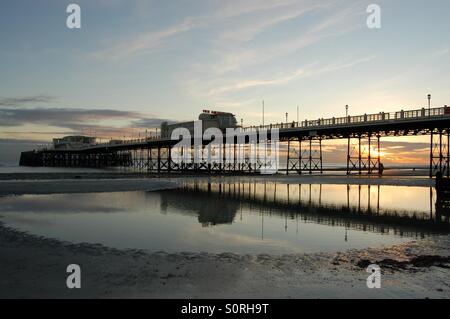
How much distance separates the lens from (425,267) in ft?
32.8

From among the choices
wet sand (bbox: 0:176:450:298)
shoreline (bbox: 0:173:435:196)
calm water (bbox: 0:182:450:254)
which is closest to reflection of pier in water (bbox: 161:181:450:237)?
calm water (bbox: 0:182:450:254)

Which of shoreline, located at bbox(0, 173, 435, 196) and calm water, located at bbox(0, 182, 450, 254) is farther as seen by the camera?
shoreline, located at bbox(0, 173, 435, 196)

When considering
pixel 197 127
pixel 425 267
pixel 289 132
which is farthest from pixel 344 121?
pixel 425 267

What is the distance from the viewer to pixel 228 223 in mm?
17312

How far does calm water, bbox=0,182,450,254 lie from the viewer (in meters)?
13.0

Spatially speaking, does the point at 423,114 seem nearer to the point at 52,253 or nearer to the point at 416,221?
the point at 416,221

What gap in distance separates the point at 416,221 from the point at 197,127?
70983 mm

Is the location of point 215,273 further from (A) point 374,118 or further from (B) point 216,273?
(A) point 374,118

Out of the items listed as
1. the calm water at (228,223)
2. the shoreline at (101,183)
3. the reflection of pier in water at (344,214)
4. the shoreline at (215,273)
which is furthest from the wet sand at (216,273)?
the shoreline at (101,183)

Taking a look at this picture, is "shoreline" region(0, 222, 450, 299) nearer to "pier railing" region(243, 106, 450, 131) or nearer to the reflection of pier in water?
the reflection of pier in water

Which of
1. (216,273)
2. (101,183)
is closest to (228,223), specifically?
(216,273)

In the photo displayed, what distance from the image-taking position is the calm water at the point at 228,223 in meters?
13.0

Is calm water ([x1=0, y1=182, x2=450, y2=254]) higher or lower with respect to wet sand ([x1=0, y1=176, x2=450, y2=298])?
lower

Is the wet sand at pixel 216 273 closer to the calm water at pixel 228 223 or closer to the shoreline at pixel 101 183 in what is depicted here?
the calm water at pixel 228 223
